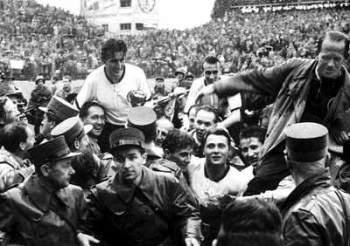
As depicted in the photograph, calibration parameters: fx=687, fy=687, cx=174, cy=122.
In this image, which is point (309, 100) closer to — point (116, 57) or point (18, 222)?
point (18, 222)

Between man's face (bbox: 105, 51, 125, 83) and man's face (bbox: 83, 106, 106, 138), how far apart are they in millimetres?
598

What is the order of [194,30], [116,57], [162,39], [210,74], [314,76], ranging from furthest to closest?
[194,30] < [162,39] < [210,74] < [116,57] < [314,76]

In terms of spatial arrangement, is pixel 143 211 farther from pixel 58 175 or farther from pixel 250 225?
pixel 250 225

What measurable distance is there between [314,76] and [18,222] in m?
2.29

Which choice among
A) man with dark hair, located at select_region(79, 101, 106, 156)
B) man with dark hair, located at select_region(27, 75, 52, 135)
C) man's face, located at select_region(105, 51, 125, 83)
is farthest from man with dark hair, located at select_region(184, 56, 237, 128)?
man with dark hair, located at select_region(27, 75, 52, 135)

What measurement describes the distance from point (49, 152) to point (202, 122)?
8.73 ft

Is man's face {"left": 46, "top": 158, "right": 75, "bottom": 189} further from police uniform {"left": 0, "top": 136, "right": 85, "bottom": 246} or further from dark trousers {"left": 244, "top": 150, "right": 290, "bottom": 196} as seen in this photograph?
dark trousers {"left": 244, "top": 150, "right": 290, "bottom": 196}

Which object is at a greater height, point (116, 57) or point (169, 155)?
point (116, 57)

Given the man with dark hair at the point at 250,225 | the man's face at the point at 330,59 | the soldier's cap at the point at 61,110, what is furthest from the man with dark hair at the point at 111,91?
→ the man with dark hair at the point at 250,225

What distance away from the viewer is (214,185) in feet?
18.6

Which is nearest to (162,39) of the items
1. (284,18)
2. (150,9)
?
(284,18)

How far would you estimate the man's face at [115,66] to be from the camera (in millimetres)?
7223

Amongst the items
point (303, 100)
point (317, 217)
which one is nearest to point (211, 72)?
point (303, 100)

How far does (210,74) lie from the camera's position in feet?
26.1
